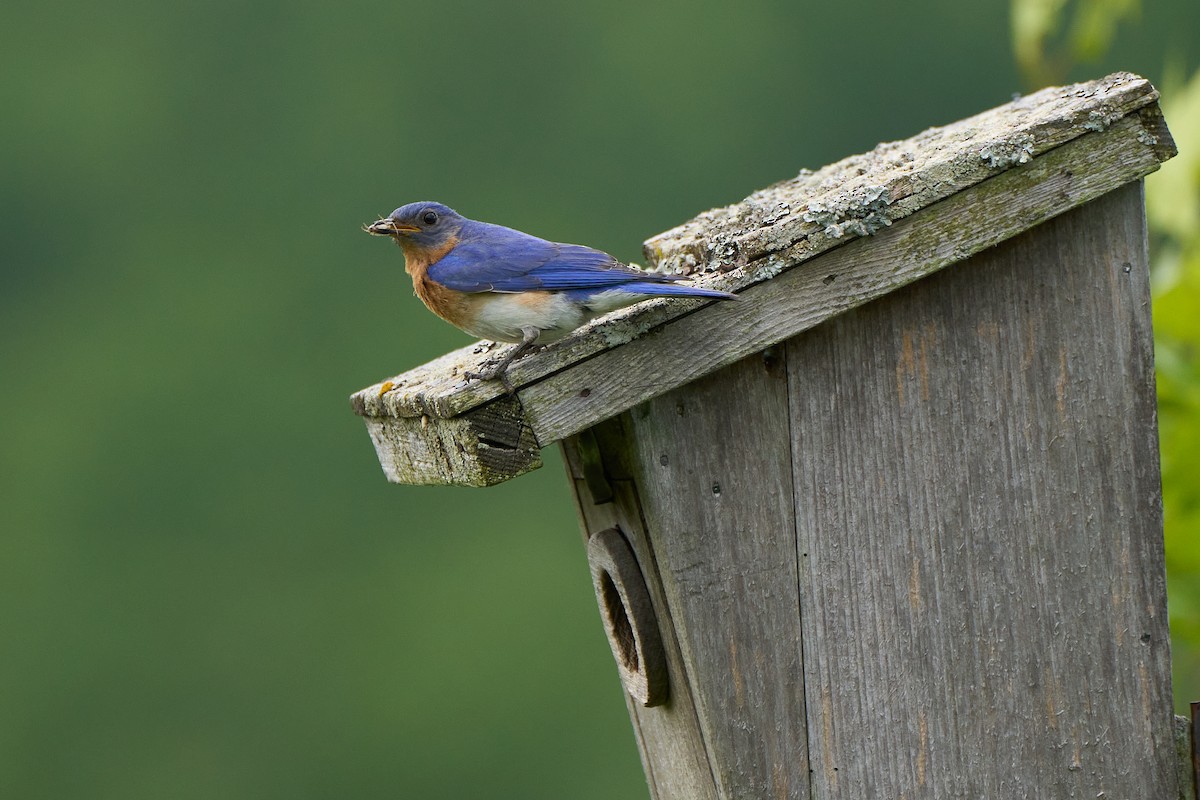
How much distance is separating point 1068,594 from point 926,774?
405mm

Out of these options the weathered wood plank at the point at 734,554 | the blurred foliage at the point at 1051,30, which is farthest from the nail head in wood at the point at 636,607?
the blurred foliage at the point at 1051,30

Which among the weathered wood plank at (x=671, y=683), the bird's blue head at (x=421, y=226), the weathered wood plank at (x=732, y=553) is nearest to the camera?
the weathered wood plank at (x=732, y=553)

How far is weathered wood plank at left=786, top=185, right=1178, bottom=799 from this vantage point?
8.32 feet

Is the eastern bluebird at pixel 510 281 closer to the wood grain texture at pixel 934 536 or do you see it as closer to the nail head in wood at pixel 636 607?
the wood grain texture at pixel 934 536

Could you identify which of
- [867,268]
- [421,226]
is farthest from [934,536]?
[421,226]

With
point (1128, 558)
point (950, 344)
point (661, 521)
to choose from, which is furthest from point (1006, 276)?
point (661, 521)

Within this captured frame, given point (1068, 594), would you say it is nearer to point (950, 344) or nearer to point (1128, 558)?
point (1128, 558)

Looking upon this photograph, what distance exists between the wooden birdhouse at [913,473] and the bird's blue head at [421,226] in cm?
25

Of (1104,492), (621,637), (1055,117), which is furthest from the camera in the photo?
(621,637)

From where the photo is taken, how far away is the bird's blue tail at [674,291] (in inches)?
88.2

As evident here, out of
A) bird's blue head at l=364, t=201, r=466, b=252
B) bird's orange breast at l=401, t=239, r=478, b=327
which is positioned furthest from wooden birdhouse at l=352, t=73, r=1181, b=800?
bird's blue head at l=364, t=201, r=466, b=252

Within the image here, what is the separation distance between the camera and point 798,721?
2.56 m

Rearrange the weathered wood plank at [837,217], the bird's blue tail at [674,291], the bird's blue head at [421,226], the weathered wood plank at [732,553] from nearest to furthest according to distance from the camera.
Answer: the bird's blue tail at [674,291], the weathered wood plank at [837,217], the weathered wood plank at [732,553], the bird's blue head at [421,226]

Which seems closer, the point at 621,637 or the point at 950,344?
the point at 950,344
